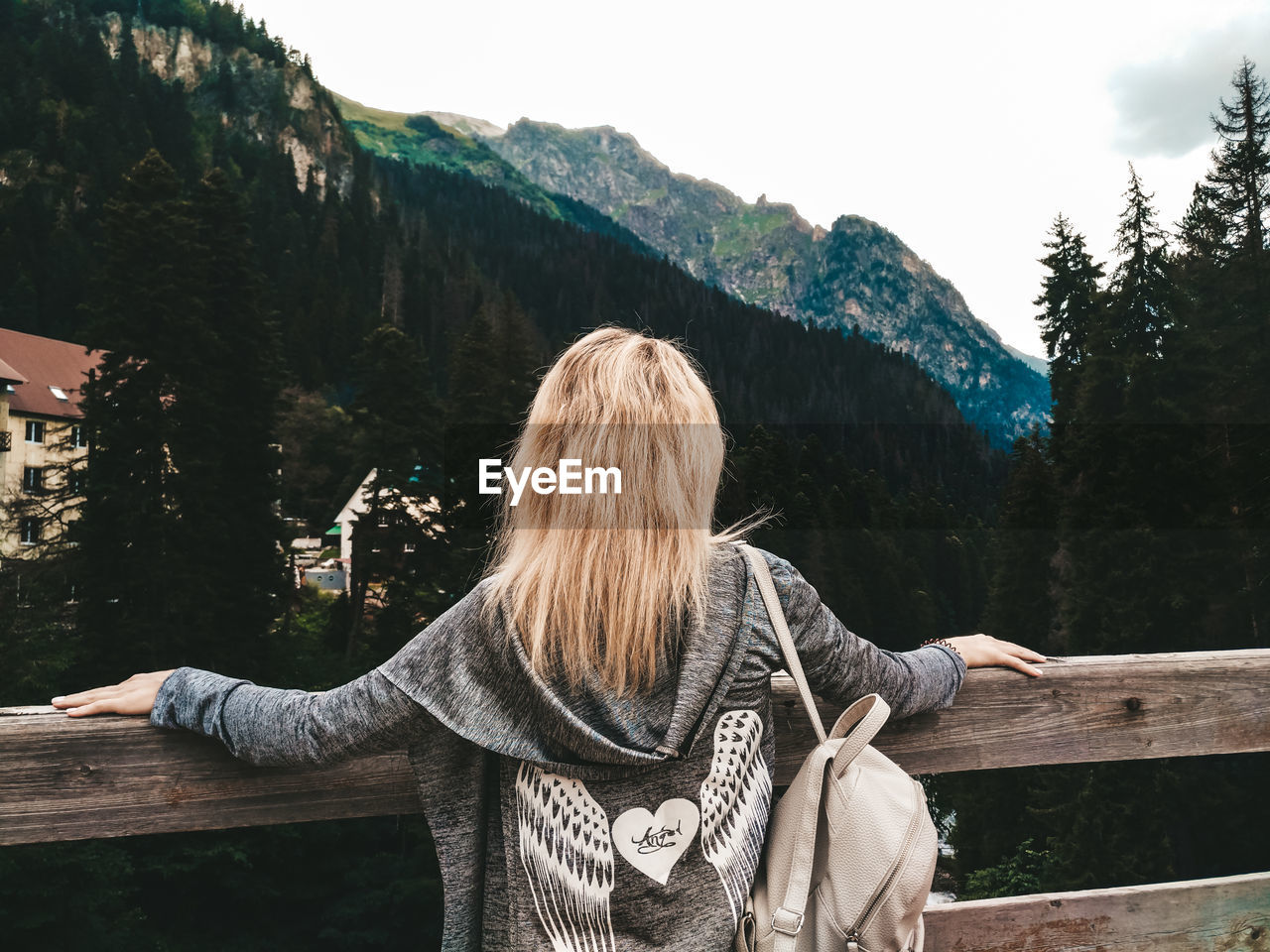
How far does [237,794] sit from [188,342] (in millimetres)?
31574

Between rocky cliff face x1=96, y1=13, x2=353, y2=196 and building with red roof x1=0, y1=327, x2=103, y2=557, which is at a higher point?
rocky cliff face x1=96, y1=13, x2=353, y2=196

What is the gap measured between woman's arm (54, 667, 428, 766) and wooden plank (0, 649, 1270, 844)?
42mm

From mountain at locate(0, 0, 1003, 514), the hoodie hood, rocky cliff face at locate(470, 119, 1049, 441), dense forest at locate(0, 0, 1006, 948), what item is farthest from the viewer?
rocky cliff face at locate(470, 119, 1049, 441)

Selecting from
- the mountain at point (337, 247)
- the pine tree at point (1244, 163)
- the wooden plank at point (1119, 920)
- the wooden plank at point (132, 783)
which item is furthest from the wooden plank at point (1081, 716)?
the mountain at point (337, 247)

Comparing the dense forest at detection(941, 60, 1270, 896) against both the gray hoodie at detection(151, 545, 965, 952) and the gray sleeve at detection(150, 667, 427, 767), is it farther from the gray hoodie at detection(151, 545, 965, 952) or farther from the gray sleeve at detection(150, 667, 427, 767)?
the gray sleeve at detection(150, 667, 427, 767)

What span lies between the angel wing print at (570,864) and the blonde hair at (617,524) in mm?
150

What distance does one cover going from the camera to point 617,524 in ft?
3.92

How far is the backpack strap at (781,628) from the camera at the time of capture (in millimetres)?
1195

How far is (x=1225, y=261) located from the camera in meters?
23.7

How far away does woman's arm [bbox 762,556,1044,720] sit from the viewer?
1.25m

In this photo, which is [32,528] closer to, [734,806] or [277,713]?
[277,713]

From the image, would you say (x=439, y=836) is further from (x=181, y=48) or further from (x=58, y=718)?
(x=181, y=48)

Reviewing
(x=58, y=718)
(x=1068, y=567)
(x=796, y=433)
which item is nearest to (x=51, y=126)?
(x=796, y=433)

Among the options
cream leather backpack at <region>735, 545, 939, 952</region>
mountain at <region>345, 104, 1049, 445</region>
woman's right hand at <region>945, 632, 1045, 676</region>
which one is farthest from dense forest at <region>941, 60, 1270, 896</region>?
mountain at <region>345, 104, 1049, 445</region>
